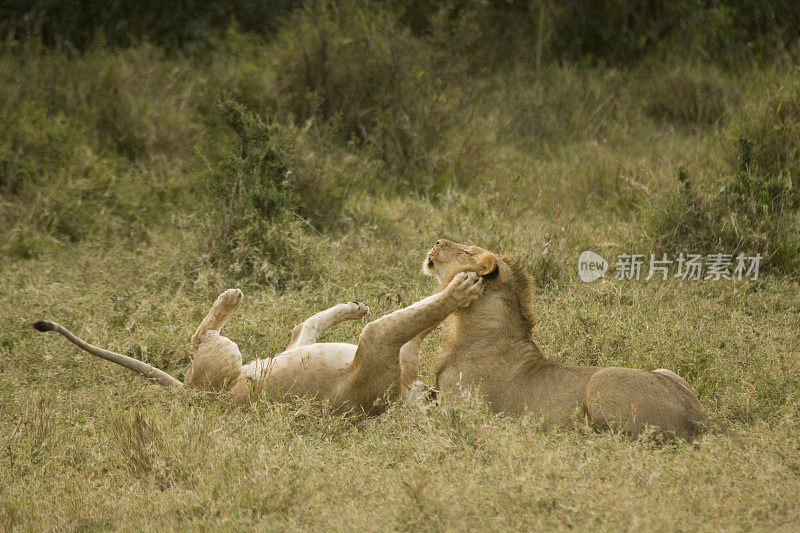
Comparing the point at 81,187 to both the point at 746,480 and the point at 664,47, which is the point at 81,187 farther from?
the point at 664,47

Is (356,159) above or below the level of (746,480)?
below

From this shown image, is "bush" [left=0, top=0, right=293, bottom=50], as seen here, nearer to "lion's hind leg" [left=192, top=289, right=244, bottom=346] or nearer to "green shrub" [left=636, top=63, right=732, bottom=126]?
"green shrub" [left=636, top=63, right=732, bottom=126]

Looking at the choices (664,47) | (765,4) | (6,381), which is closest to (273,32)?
(664,47)

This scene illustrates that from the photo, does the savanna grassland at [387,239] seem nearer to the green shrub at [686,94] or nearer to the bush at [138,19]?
the green shrub at [686,94]

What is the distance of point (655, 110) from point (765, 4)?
2.30 meters

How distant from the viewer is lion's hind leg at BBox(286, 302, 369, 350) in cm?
483

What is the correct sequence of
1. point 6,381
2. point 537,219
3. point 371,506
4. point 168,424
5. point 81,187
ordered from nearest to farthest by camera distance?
point 371,506 < point 168,424 < point 6,381 < point 537,219 < point 81,187

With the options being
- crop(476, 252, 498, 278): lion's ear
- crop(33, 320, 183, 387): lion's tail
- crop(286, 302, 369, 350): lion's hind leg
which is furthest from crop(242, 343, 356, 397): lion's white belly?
crop(476, 252, 498, 278): lion's ear

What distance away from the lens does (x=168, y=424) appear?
389cm

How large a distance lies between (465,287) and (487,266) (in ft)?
0.54

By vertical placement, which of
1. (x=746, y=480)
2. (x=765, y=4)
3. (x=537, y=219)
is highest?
(x=765, y=4)

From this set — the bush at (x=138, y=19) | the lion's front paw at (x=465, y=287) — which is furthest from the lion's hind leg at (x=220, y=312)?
the bush at (x=138, y=19)

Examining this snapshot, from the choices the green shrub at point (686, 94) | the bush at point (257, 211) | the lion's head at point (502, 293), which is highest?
the lion's head at point (502, 293)

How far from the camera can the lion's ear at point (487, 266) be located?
4262 mm
